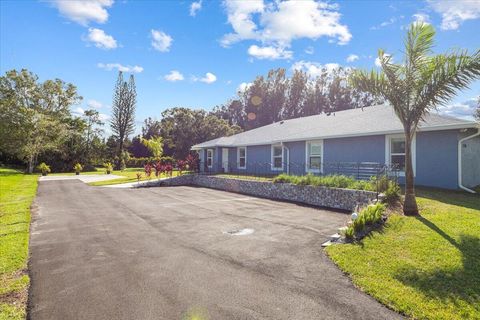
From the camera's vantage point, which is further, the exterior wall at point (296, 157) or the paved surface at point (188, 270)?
the exterior wall at point (296, 157)

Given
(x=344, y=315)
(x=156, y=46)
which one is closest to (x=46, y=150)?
(x=156, y=46)

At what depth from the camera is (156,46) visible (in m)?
17.2

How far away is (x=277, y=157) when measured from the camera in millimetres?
19781

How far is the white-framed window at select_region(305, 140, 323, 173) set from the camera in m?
16.5

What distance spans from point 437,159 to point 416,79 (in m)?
5.42

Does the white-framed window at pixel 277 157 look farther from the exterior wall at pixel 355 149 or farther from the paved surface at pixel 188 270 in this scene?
the paved surface at pixel 188 270

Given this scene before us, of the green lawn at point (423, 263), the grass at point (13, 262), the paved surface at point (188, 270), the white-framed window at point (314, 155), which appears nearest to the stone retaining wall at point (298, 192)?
the paved surface at point (188, 270)

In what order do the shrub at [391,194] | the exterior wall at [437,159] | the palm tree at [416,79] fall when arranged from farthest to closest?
1. the exterior wall at [437,159]
2. the shrub at [391,194]
3. the palm tree at [416,79]

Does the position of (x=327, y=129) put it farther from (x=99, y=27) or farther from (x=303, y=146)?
(x=99, y=27)

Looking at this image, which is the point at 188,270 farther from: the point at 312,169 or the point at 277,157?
the point at 277,157

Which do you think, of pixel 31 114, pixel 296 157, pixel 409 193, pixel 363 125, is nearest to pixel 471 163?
pixel 363 125

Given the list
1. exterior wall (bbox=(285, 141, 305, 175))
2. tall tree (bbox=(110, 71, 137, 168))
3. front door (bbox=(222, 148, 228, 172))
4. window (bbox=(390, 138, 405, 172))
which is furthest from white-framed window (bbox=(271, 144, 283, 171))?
tall tree (bbox=(110, 71, 137, 168))

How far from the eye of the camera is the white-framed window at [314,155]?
54.3 ft

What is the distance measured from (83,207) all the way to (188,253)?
784 cm
